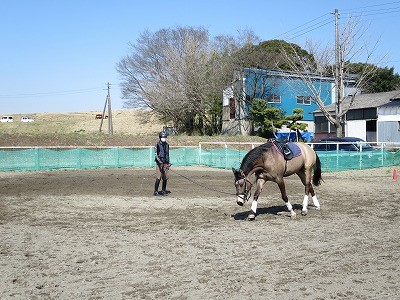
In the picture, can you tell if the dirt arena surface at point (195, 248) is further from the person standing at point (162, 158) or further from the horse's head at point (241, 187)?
the person standing at point (162, 158)

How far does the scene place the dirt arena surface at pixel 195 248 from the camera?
4777 millimetres

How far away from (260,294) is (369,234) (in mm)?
3629

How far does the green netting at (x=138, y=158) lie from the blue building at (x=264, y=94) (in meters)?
18.8

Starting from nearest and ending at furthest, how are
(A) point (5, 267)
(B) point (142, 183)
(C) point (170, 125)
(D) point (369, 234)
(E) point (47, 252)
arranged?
→ 1. (A) point (5, 267)
2. (E) point (47, 252)
3. (D) point (369, 234)
4. (B) point (142, 183)
5. (C) point (170, 125)

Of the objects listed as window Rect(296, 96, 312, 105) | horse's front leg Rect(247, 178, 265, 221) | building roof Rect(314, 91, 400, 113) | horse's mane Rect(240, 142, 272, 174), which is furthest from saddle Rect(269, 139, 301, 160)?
window Rect(296, 96, 312, 105)

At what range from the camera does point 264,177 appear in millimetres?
9398

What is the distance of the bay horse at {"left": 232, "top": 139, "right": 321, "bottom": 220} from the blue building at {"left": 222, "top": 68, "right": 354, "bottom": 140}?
106 ft

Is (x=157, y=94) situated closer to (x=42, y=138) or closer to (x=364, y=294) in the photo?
(x=42, y=138)

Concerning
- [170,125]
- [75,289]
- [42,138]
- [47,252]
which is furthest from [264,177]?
[170,125]

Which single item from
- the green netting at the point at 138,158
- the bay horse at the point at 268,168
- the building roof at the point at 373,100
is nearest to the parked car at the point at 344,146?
the green netting at the point at 138,158

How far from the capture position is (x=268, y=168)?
9289 mm

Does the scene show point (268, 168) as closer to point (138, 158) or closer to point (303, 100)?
point (138, 158)

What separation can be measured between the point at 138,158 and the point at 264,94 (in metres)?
23.2

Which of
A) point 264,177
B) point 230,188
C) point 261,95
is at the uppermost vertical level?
point 261,95
